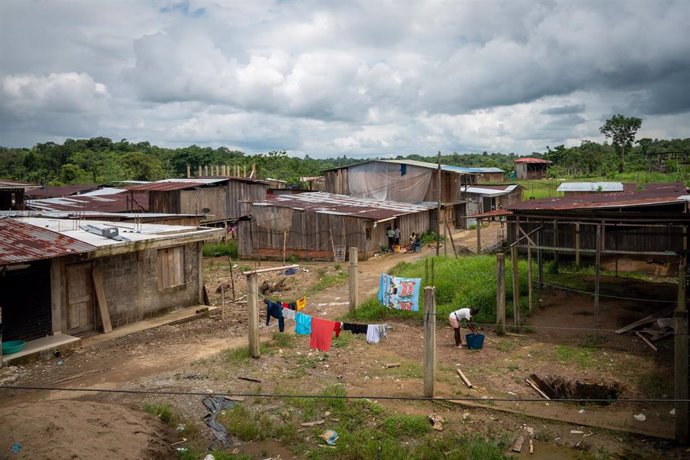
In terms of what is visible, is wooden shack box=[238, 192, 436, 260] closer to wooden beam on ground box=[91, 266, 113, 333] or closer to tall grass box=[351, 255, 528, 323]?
tall grass box=[351, 255, 528, 323]

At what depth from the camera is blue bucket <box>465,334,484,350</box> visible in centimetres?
1407

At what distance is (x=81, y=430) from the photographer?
8.52 m

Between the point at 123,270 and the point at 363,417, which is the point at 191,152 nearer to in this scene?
the point at 123,270

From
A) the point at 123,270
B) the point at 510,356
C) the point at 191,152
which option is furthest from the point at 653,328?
the point at 191,152

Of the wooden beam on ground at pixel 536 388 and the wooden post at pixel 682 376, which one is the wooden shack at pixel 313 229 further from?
the wooden post at pixel 682 376

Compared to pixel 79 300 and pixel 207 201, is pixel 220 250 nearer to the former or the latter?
pixel 207 201

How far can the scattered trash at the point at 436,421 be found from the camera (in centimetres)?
969

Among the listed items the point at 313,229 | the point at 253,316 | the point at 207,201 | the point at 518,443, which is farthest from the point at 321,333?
the point at 207,201

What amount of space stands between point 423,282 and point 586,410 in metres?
9.21

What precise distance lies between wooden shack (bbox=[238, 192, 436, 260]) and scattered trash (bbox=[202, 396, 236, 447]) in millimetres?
17756

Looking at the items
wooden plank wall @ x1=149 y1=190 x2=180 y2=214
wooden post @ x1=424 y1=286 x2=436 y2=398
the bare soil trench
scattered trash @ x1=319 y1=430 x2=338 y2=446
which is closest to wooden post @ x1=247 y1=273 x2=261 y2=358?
the bare soil trench

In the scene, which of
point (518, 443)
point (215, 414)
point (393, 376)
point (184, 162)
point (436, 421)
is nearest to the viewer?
point (518, 443)

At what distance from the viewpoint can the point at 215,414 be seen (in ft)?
33.3

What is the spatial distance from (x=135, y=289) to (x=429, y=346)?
10.1 metres
